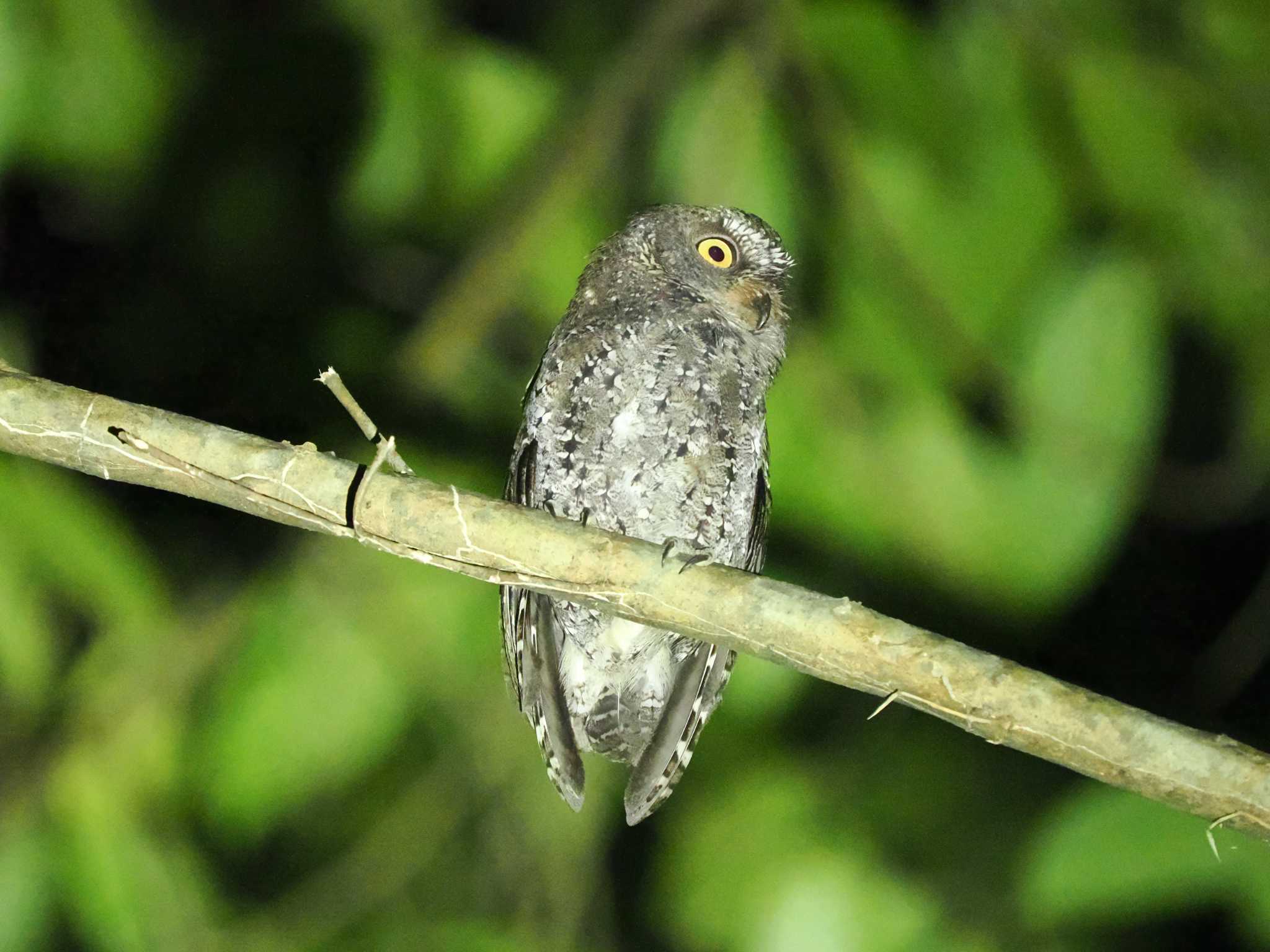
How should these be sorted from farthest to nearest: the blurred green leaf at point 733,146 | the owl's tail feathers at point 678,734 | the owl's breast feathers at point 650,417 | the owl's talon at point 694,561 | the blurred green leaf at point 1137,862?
the blurred green leaf at point 733,146 < the owl's tail feathers at point 678,734 < the owl's breast feathers at point 650,417 < the blurred green leaf at point 1137,862 < the owl's talon at point 694,561

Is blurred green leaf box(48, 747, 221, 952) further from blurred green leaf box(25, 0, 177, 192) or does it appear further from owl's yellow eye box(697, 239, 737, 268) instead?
owl's yellow eye box(697, 239, 737, 268)

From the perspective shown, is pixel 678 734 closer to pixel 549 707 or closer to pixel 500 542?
pixel 549 707

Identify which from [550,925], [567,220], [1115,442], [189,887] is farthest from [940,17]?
[189,887]

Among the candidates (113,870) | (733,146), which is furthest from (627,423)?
(113,870)

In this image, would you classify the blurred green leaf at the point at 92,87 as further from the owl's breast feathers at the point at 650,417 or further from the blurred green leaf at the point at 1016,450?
the blurred green leaf at the point at 1016,450

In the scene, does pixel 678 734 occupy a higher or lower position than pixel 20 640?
higher

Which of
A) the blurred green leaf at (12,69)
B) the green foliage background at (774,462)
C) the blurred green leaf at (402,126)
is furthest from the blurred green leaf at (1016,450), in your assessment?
the blurred green leaf at (12,69)
